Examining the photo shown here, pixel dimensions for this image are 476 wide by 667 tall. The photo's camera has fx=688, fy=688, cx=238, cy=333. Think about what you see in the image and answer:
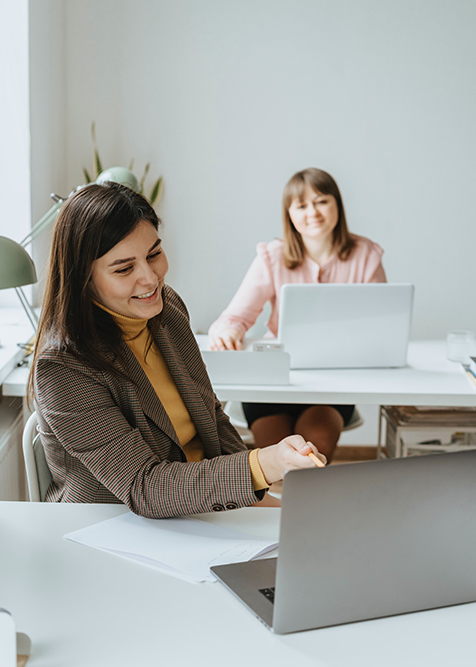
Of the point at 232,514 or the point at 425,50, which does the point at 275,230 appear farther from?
the point at 232,514

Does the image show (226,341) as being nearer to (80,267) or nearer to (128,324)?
(128,324)

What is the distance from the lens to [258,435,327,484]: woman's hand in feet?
3.75

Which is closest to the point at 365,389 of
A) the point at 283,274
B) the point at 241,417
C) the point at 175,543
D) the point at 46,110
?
the point at 241,417

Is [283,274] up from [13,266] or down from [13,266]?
down

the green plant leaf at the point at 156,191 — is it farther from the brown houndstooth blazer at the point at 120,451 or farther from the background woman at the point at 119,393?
the brown houndstooth blazer at the point at 120,451

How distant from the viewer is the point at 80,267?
1.34 meters

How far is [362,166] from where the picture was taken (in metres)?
3.56

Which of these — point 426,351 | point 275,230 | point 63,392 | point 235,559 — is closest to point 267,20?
point 275,230

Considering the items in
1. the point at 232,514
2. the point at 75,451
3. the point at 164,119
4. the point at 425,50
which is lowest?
the point at 232,514

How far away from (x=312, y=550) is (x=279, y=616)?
0.10m

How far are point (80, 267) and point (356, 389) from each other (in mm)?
1113

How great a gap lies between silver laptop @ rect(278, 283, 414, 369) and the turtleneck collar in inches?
31.7

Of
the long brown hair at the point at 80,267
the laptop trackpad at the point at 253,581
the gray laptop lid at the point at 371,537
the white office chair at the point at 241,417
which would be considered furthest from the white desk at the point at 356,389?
the gray laptop lid at the point at 371,537

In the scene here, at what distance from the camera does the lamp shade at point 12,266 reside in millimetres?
1312
